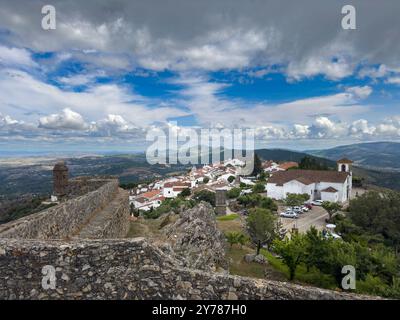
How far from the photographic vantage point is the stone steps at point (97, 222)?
8.66m

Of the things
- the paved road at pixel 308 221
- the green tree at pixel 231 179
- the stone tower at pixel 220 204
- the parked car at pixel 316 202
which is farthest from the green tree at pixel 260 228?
the green tree at pixel 231 179

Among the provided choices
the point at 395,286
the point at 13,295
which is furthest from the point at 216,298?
the point at 395,286

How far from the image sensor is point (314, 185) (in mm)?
57688

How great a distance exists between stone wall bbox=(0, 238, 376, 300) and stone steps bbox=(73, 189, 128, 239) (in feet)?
15.0

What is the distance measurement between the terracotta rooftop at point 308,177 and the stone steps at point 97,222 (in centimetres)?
4858

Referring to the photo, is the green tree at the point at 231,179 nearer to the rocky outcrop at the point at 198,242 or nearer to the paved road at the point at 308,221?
the paved road at the point at 308,221

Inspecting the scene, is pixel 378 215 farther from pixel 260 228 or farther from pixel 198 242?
pixel 198 242

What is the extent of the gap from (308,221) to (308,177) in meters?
20.6

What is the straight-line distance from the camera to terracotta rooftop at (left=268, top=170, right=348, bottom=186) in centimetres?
5653

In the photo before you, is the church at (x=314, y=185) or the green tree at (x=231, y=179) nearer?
the church at (x=314, y=185)

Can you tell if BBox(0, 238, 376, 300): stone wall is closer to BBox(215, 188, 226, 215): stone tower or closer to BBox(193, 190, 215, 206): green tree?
BBox(215, 188, 226, 215): stone tower

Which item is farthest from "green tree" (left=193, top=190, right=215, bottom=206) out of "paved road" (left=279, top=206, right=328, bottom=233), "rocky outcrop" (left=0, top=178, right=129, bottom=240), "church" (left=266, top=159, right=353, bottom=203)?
"rocky outcrop" (left=0, top=178, right=129, bottom=240)

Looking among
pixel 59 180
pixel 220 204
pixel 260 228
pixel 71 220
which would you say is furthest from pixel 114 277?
pixel 220 204
